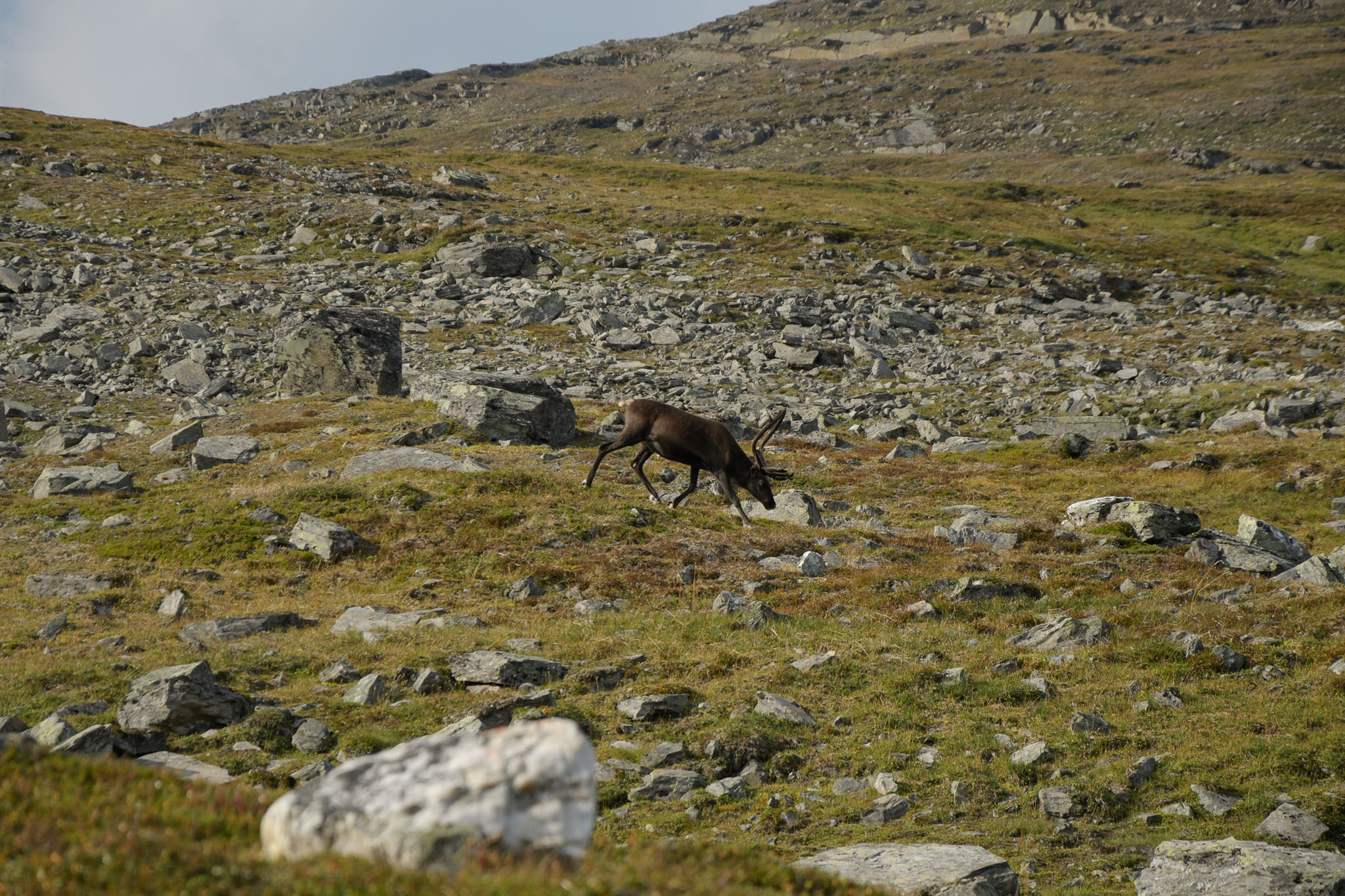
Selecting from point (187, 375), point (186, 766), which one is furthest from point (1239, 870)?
point (187, 375)

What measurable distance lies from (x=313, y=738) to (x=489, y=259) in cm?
5494

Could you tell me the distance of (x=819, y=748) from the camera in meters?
11.0

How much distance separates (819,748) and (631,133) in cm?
20295

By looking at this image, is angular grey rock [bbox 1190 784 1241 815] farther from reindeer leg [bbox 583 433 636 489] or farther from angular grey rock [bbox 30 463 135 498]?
angular grey rock [bbox 30 463 135 498]

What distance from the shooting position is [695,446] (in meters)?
22.0

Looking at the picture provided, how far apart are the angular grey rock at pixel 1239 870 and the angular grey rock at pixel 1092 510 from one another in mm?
15431

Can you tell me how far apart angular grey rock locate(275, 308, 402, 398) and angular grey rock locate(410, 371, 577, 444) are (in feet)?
18.7

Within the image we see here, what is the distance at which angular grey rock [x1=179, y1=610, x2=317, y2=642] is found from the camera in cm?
1446

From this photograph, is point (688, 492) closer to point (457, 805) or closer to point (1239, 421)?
point (457, 805)

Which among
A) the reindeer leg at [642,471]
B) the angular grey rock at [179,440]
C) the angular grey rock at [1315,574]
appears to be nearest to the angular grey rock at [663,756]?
the reindeer leg at [642,471]

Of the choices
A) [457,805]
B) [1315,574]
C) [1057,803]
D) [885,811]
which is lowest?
[1315,574]

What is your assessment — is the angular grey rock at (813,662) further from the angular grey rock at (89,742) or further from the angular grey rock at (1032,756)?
the angular grey rock at (89,742)

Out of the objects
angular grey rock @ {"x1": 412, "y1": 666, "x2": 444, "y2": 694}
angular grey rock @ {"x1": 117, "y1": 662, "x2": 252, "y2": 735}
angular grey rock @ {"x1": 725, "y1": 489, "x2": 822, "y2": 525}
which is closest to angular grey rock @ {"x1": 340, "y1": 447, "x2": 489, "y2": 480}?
angular grey rock @ {"x1": 725, "y1": 489, "x2": 822, "y2": 525}

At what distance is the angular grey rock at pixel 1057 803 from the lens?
9.34 m
